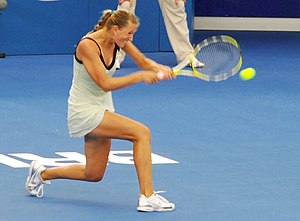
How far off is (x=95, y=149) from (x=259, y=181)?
141 cm

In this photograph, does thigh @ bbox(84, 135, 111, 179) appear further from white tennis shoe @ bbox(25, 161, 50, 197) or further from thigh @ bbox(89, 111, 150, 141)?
white tennis shoe @ bbox(25, 161, 50, 197)

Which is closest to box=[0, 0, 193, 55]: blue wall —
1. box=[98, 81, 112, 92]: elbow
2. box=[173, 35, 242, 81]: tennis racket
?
box=[173, 35, 242, 81]: tennis racket

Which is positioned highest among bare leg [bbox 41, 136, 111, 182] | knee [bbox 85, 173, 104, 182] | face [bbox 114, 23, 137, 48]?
face [bbox 114, 23, 137, 48]

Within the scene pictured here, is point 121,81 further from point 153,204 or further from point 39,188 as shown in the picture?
point 39,188

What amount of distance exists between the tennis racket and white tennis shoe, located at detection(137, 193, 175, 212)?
1.04m

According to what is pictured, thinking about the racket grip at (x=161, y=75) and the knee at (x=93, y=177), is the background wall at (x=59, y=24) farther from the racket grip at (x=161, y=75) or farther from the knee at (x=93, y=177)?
the racket grip at (x=161, y=75)

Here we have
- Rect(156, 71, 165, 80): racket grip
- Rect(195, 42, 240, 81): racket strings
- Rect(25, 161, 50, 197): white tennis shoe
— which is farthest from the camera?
Rect(195, 42, 240, 81): racket strings

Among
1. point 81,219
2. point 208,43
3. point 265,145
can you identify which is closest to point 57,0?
point 265,145

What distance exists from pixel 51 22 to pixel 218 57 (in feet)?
26.0

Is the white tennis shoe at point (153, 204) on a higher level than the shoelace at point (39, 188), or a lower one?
lower

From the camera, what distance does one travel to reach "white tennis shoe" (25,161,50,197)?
741 cm

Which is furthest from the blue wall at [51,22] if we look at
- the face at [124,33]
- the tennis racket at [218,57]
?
the face at [124,33]

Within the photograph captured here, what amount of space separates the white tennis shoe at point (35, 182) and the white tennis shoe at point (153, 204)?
32.8 inches

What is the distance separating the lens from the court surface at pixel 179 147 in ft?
23.4
